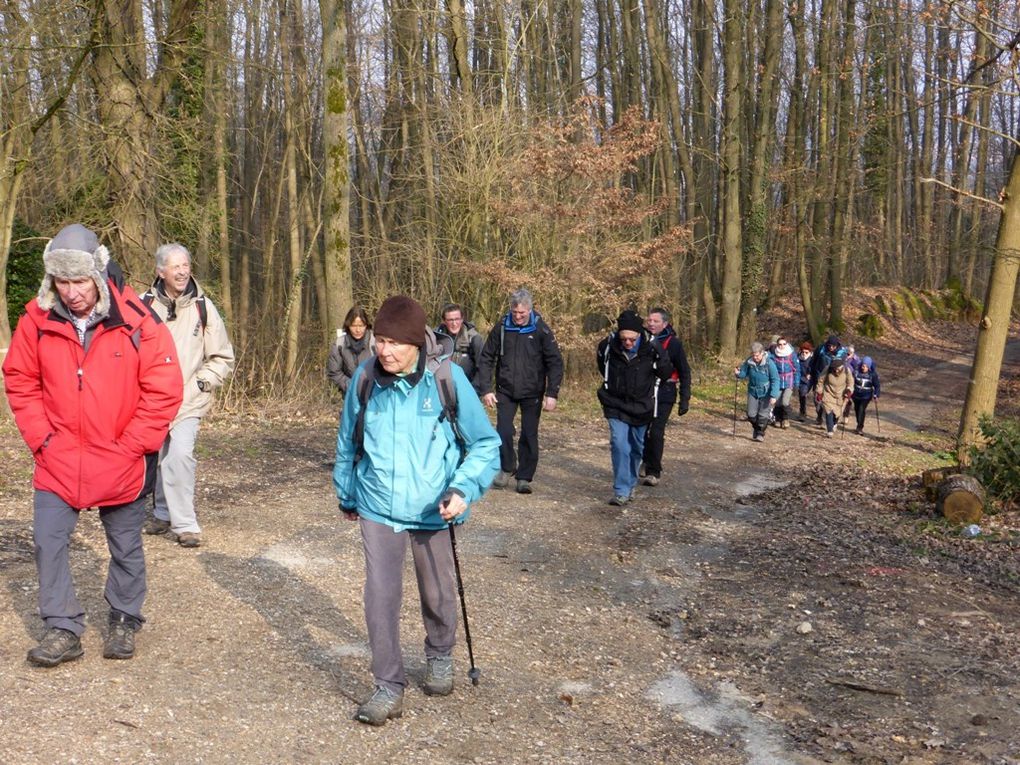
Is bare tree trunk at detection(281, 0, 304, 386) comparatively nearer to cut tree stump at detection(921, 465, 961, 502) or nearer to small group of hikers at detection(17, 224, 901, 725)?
cut tree stump at detection(921, 465, 961, 502)

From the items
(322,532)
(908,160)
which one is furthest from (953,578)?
(908,160)

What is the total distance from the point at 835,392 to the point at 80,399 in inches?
588

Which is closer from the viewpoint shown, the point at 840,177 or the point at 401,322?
the point at 401,322

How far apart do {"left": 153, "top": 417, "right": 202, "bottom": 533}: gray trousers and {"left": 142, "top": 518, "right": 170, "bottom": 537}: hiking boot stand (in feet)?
0.67

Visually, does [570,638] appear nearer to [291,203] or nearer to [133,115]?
[133,115]

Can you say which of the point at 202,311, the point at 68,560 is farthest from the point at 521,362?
the point at 68,560

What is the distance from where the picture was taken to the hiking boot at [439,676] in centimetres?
516

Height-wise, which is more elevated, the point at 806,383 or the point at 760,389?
the point at 760,389

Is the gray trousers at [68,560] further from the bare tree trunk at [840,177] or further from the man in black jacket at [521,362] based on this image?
the bare tree trunk at [840,177]

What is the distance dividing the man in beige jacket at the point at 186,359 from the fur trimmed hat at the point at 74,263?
2.12 m

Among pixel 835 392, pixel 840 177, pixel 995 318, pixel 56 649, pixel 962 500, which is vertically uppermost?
pixel 840 177

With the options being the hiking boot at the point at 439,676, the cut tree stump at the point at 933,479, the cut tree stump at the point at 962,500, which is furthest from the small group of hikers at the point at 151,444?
the cut tree stump at the point at 933,479


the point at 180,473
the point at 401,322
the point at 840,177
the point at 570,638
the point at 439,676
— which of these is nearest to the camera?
the point at 401,322

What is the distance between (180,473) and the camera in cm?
734
